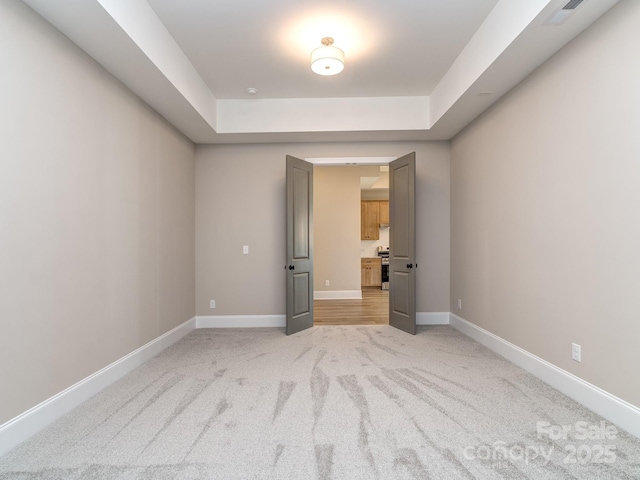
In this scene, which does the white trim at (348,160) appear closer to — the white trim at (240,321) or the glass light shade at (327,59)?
the glass light shade at (327,59)

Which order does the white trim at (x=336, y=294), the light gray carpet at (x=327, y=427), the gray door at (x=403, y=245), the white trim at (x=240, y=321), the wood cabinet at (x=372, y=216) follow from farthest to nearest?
the wood cabinet at (x=372, y=216), the white trim at (x=336, y=294), the white trim at (x=240, y=321), the gray door at (x=403, y=245), the light gray carpet at (x=327, y=427)

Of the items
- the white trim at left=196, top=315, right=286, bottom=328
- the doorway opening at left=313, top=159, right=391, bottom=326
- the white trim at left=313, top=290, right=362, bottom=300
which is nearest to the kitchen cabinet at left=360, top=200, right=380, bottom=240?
the doorway opening at left=313, top=159, right=391, bottom=326

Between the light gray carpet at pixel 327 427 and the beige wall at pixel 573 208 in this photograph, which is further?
the beige wall at pixel 573 208

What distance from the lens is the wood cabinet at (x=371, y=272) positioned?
9445mm

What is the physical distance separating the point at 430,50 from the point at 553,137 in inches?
57.4

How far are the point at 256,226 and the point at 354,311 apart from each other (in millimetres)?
2404

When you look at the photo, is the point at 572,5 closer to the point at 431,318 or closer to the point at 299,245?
the point at 299,245

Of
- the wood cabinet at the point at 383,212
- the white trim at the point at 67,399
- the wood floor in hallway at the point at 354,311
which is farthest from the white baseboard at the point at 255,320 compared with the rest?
the wood cabinet at the point at 383,212

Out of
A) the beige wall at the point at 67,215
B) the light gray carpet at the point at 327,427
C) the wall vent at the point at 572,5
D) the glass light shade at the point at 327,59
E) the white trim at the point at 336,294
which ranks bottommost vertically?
the light gray carpet at the point at 327,427

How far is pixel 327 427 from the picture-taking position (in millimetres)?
2240

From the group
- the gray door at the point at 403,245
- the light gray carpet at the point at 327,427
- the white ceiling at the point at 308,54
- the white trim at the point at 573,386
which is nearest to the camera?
the light gray carpet at the point at 327,427

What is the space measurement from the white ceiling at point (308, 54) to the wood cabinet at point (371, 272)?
505 cm

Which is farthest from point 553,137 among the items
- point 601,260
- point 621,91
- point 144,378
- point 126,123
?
point 144,378

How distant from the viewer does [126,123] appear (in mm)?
3270
